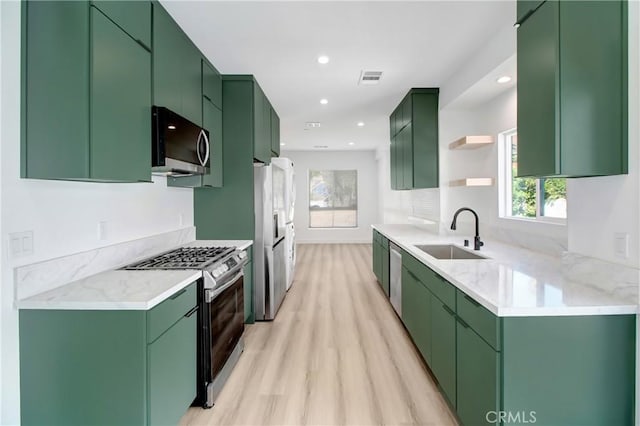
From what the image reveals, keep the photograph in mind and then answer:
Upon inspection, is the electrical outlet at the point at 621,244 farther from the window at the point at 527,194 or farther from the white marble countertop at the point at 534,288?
the window at the point at 527,194

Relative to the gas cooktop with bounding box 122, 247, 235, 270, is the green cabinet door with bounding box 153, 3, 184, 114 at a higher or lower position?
higher

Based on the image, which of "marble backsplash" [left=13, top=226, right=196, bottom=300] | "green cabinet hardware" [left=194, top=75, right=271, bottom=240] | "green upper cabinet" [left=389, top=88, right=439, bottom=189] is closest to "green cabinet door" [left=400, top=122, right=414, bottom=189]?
"green upper cabinet" [left=389, top=88, right=439, bottom=189]

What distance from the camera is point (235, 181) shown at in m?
3.69

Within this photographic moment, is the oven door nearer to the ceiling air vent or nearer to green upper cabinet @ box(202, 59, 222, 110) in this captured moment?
green upper cabinet @ box(202, 59, 222, 110)

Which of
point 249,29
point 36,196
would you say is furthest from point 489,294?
point 249,29

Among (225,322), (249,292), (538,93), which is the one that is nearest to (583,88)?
(538,93)

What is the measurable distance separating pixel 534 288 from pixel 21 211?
102 inches

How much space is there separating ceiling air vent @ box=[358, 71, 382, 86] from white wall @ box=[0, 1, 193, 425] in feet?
8.52

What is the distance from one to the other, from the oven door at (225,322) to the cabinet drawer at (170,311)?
213 millimetres

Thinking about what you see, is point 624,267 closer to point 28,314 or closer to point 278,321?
point 28,314

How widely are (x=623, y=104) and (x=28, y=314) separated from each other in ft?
9.68

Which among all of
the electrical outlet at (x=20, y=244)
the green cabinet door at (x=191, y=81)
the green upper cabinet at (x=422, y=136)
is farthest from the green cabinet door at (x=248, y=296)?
the green upper cabinet at (x=422, y=136)

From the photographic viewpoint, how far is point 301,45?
9.66 feet

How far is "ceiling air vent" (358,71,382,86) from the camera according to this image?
11.9 ft
